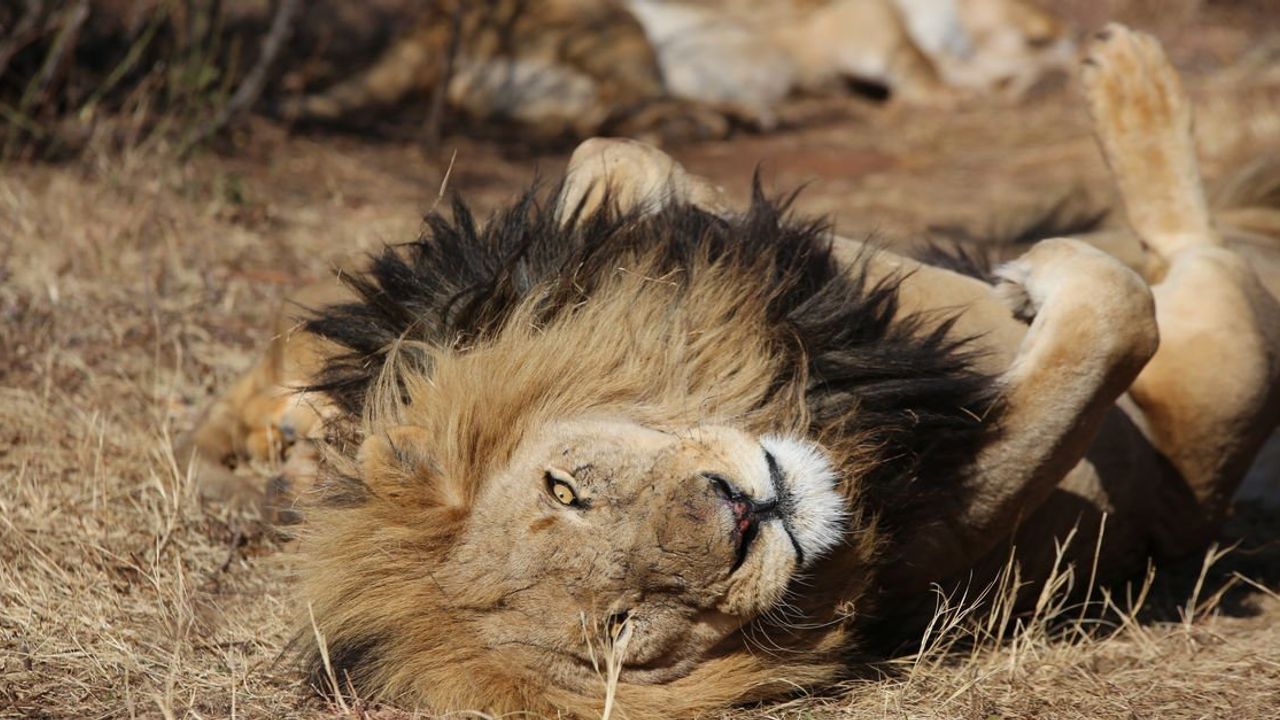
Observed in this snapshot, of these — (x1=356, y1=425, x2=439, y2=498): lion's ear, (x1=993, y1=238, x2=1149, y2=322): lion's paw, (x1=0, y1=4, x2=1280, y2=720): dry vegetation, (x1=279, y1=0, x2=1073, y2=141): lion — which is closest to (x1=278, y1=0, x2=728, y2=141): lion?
(x1=279, y1=0, x2=1073, y2=141): lion

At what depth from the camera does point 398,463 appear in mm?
2320

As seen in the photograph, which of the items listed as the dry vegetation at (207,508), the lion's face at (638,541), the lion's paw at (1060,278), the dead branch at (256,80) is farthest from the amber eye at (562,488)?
the dead branch at (256,80)

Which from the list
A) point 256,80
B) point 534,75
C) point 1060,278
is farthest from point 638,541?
point 534,75

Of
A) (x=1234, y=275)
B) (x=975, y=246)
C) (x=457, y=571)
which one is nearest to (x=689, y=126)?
(x=975, y=246)

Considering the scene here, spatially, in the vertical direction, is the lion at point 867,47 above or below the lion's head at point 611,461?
below

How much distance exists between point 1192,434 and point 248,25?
18.9ft

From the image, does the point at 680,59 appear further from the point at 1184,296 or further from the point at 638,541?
the point at 638,541

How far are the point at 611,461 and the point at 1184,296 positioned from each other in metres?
1.59

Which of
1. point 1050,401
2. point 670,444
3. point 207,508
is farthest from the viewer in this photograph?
point 207,508

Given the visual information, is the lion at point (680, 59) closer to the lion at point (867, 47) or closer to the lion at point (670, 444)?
the lion at point (867, 47)

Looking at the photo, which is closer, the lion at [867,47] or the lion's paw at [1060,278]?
the lion's paw at [1060,278]

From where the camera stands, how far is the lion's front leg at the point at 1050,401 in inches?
104

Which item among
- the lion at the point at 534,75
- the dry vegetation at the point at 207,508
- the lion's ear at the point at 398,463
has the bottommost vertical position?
the lion at the point at 534,75

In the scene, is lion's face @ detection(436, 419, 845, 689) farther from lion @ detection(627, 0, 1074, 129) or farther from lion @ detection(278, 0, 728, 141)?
lion @ detection(627, 0, 1074, 129)
